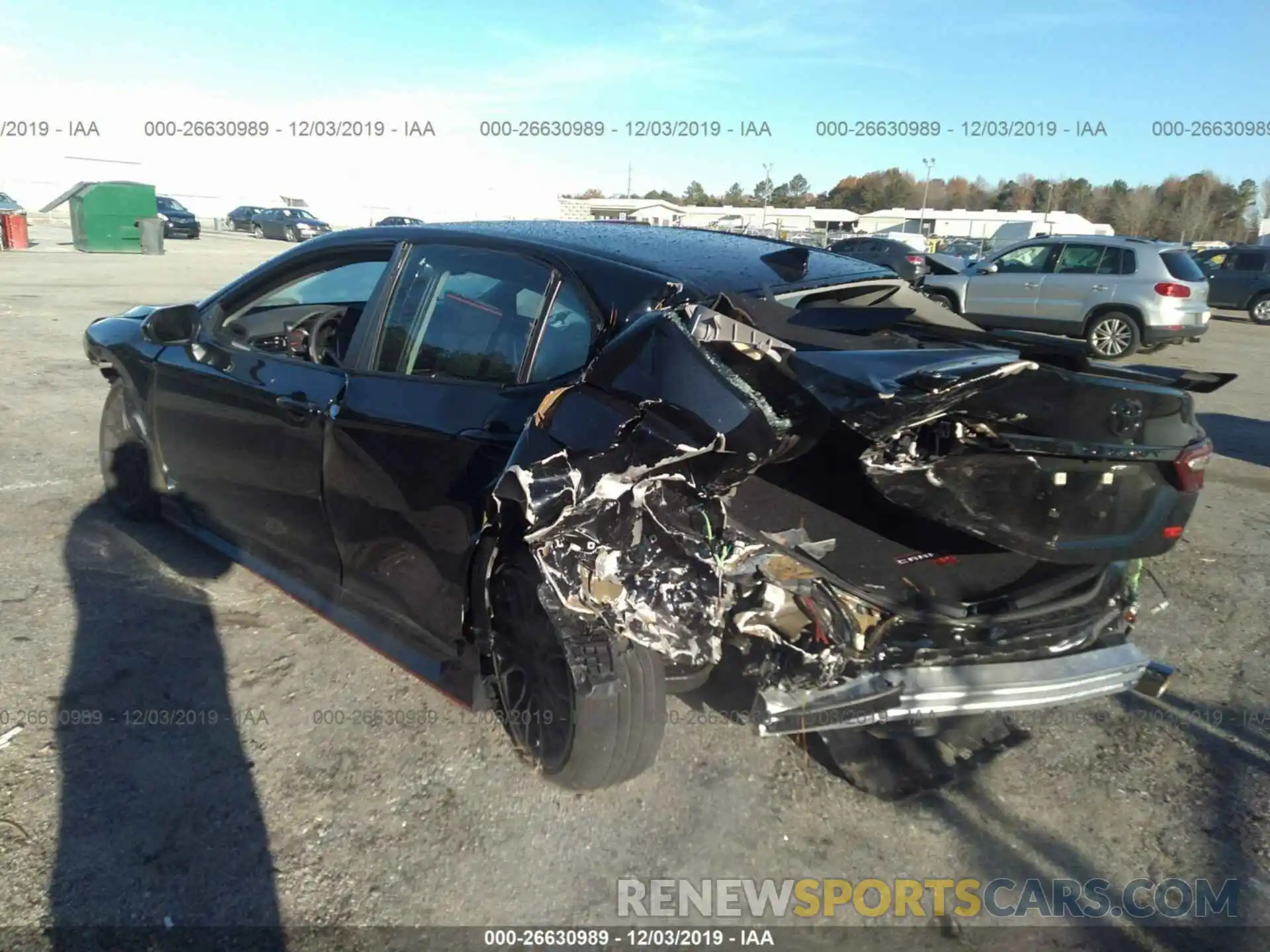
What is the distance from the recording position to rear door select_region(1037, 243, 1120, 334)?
1339cm

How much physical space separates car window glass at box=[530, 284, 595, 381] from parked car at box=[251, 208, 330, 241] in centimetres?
3837

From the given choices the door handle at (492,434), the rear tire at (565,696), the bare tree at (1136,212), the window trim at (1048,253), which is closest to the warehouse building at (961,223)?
the bare tree at (1136,212)

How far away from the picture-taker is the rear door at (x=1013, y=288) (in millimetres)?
14062

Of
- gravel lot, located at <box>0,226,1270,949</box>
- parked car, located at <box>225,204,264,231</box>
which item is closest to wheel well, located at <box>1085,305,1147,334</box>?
gravel lot, located at <box>0,226,1270,949</box>

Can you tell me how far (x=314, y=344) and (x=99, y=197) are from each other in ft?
90.4

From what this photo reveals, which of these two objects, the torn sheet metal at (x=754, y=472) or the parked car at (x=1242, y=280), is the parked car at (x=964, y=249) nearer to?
the parked car at (x=1242, y=280)

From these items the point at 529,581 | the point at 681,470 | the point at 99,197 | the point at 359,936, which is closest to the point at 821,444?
the point at 681,470

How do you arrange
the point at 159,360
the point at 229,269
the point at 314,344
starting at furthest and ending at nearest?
the point at 229,269
the point at 159,360
the point at 314,344

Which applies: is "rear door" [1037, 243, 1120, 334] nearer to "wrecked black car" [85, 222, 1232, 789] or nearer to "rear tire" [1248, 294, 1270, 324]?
"rear tire" [1248, 294, 1270, 324]

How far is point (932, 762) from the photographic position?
3105 millimetres

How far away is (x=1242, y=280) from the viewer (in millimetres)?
21812

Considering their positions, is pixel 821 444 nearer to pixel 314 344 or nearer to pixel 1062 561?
pixel 1062 561

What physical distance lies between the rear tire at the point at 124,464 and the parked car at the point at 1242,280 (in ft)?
76.5

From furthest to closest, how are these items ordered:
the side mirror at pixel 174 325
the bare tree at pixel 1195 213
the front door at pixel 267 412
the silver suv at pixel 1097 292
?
the bare tree at pixel 1195 213, the silver suv at pixel 1097 292, the side mirror at pixel 174 325, the front door at pixel 267 412
